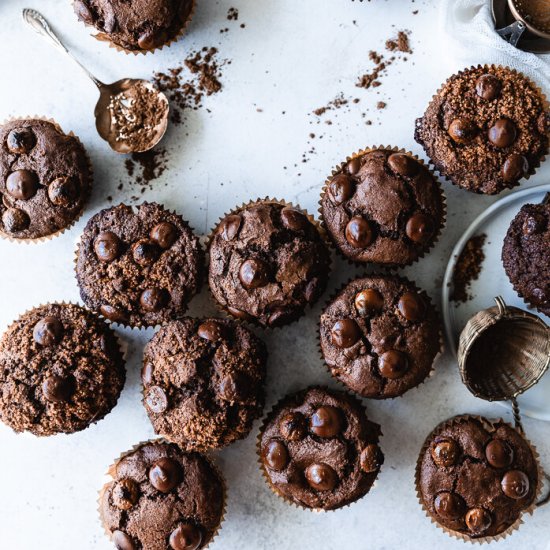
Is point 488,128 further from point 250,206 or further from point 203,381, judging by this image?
point 203,381

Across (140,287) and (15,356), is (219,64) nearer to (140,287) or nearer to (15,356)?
(140,287)

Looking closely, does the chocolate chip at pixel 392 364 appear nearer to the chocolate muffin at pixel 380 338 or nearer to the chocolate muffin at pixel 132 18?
the chocolate muffin at pixel 380 338

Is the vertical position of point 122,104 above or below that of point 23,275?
above

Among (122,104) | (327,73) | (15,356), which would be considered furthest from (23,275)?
(327,73)

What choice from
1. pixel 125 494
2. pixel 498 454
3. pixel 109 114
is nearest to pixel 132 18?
pixel 109 114

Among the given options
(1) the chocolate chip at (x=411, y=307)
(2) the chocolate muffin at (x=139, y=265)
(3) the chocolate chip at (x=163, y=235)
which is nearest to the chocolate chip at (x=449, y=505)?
(1) the chocolate chip at (x=411, y=307)

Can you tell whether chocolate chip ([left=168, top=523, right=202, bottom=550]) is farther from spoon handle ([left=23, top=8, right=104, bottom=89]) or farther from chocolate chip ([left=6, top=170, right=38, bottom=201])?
spoon handle ([left=23, top=8, right=104, bottom=89])

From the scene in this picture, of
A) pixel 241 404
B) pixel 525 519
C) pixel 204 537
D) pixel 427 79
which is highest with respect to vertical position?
pixel 427 79
